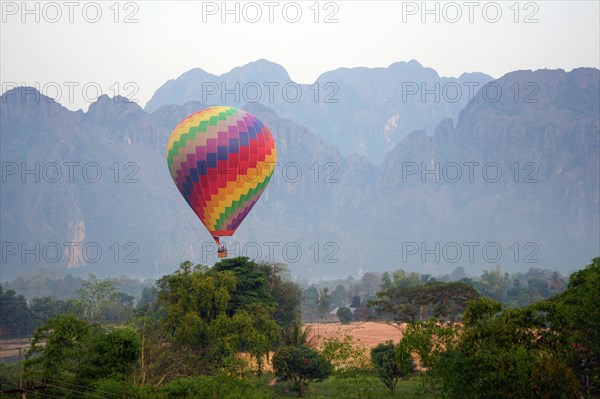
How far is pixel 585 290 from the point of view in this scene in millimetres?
35656

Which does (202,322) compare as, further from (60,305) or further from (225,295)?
(60,305)

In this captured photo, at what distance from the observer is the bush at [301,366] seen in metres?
48.5

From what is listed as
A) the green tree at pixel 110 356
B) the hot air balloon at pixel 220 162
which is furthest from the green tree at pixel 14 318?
the green tree at pixel 110 356

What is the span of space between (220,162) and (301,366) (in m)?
17.5

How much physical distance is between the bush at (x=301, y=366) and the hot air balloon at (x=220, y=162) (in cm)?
1093

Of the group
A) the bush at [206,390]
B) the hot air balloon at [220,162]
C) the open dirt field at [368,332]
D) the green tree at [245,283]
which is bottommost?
the open dirt field at [368,332]

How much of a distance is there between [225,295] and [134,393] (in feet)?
56.6

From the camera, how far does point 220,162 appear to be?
2334 inches

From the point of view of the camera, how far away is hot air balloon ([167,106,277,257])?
59562mm

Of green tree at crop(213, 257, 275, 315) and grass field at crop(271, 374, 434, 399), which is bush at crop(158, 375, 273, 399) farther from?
green tree at crop(213, 257, 275, 315)

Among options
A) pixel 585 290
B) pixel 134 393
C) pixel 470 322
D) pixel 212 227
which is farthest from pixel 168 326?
pixel 585 290

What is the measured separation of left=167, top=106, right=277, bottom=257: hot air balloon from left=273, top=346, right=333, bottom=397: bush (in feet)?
35.9

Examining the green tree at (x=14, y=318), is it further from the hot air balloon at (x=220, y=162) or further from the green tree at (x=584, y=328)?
the green tree at (x=584, y=328)

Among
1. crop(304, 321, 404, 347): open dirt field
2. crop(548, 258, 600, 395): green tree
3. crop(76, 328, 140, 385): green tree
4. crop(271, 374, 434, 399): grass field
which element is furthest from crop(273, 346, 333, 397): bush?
crop(304, 321, 404, 347): open dirt field
